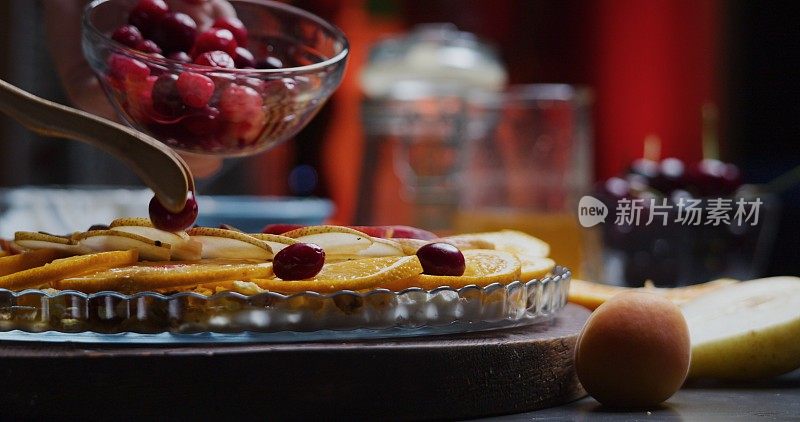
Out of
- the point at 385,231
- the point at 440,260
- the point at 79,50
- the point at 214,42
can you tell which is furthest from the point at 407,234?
the point at 79,50

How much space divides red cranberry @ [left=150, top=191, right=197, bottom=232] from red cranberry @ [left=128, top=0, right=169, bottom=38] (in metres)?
0.19

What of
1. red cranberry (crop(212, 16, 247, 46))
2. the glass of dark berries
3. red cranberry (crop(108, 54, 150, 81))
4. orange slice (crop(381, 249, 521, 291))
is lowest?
the glass of dark berries

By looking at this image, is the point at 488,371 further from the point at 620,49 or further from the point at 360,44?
the point at 360,44

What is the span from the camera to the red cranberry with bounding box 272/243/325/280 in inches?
26.1

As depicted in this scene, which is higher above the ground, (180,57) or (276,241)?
(180,57)

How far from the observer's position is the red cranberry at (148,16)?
2.73ft

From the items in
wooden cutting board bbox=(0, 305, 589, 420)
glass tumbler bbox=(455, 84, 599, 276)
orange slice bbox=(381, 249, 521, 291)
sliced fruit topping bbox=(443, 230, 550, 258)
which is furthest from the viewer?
glass tumbler bbox=(455, 84, 599, 276)

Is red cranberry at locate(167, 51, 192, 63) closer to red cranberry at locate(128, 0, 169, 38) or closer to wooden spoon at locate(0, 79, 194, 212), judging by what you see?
red cranberry at locate(128, 0, 169, 38)

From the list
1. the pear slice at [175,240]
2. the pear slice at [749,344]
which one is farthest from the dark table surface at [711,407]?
the pear slice at [175,240]

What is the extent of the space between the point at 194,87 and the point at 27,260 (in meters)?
0.19

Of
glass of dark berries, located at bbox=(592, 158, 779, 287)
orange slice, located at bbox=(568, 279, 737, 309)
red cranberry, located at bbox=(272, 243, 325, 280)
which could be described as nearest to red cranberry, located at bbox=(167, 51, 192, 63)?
red cranberry, located at bbox=(272, 243, 325, 280)

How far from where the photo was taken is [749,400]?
2.36 feet

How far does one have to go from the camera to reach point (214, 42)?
81 cm

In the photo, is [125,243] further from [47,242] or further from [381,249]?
[381,249]
